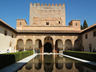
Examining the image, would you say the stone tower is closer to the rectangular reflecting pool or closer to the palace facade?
the palace facade

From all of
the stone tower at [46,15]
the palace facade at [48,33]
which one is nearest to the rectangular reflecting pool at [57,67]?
the palace facade at [48,33]

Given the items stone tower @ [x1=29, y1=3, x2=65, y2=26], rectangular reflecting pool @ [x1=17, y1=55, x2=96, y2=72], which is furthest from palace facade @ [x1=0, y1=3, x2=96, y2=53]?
rectangular reflecting pool @ [x1=17, y1=55, x2=96, y2=72]

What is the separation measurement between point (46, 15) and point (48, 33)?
8945mm

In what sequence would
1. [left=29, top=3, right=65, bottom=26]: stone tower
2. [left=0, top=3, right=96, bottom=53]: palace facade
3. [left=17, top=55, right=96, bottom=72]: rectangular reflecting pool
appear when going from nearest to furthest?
[left=17, top=55, right=96, bottom=72]: rectangular reflecting pool → [left=0, top=3, right=96, bottom=53]: palace facade → [left=29, top=3, right=65, bottom=26]: stone tower

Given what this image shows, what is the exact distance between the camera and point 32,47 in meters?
29.0

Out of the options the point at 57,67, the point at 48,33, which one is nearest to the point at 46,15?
the point at 48,33

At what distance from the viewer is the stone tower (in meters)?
34.4

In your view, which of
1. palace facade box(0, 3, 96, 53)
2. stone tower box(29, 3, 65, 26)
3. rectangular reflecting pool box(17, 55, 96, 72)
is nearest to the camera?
rectangular reflecting pool box(17, 55, 96, 72)

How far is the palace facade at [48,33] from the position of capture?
2770 centimetres

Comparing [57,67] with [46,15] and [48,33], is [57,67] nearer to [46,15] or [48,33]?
[48,33]

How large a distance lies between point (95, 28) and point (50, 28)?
14213 mm

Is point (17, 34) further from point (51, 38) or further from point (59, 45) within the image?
point (59, 45)

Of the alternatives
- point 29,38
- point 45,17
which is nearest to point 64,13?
point 45,17

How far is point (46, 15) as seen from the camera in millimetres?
34750
